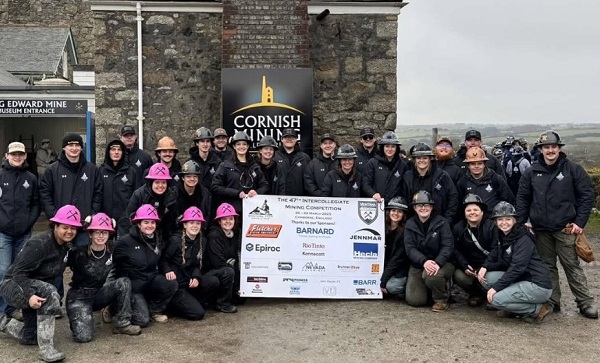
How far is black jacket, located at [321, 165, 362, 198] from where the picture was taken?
7344 millimetres

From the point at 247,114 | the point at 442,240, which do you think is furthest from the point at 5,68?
the point at 442,240

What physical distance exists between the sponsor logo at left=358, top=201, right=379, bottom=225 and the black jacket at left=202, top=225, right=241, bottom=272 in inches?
61.5

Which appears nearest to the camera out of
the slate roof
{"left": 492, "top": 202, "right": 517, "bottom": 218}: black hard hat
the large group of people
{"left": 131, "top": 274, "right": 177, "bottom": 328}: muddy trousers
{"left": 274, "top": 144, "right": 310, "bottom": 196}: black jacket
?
the large group of people

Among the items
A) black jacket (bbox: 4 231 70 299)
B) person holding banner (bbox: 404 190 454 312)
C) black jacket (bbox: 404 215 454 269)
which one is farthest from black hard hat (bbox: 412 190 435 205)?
black jacket (bbox: 4 231 70 299)

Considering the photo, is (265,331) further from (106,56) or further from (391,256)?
(106,56)

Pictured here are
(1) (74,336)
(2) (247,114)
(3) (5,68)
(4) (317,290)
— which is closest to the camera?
(1) (74,336)

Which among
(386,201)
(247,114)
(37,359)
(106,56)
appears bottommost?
(37,359)

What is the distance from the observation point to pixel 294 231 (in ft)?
23.4

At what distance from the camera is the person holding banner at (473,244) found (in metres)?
6.59

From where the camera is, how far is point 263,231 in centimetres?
706

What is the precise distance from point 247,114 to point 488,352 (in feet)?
18.9

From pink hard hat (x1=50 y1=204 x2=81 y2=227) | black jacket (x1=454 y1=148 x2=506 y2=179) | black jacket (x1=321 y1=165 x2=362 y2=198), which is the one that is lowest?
pink hard hat (x1=50 y1=204 x2=81 y2=227)

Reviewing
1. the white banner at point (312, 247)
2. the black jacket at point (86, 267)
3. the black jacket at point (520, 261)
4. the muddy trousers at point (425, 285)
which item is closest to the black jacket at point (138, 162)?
the white banner at point (312, 247)

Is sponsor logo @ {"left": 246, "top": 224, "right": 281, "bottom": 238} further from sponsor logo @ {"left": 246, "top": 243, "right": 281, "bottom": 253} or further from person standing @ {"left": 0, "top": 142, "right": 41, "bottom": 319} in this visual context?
person standing @ {"left": 0, "top": 142, "right": 41, "bottom": 319}
